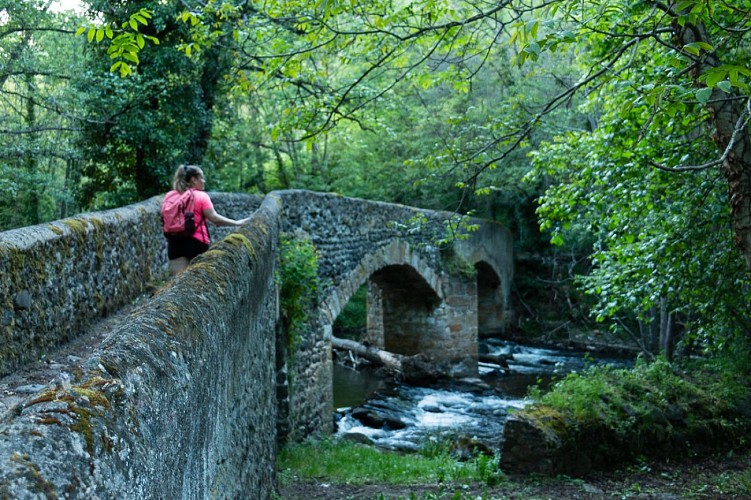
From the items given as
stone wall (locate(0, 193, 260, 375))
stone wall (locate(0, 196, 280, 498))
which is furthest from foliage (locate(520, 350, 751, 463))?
stone wall (locate(0, 196, 280, 498))

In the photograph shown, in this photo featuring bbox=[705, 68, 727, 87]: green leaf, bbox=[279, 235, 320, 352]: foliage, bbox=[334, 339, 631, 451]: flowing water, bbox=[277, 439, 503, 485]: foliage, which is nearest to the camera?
bbox=[705, 68, 727, 87]: green leaf

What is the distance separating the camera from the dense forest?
3.97 metres

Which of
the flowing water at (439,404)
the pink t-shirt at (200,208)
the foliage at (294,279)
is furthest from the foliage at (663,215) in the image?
the pink t-shirt at (200,208)

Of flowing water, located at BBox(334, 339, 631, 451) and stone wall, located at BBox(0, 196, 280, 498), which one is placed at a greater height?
stone wall, located at BBox(0, 196, 280, 498)

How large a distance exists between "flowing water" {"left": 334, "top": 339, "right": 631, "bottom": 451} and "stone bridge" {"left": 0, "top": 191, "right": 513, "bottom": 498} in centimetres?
136

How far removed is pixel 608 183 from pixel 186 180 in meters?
4.25

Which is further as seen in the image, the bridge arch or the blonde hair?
the bridge arch

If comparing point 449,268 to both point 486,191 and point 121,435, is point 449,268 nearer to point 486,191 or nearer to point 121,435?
point 486,191

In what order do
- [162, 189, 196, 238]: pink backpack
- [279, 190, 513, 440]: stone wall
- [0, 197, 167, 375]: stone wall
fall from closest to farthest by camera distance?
[0, 197, 167, 375]: stone wall, [162, 189, 196, 238]: pink backpack, [279, 190, 513, 440]: stone wall

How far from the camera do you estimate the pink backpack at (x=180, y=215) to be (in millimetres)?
4762

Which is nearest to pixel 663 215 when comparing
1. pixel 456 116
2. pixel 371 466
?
pixel 456 116

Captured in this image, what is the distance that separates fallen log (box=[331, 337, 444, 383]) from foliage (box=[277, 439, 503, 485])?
617 cm

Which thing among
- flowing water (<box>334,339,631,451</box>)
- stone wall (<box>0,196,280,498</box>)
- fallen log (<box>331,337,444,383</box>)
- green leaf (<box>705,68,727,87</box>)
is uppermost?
green leaf (<box>705,68,727,87</box>)

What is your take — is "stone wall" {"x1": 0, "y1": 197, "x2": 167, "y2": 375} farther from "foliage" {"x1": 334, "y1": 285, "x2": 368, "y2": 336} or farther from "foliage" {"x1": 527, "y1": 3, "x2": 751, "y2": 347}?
"foliage" {"x1": 334, "y1": 285, "x2": 368, "y2": 336}
